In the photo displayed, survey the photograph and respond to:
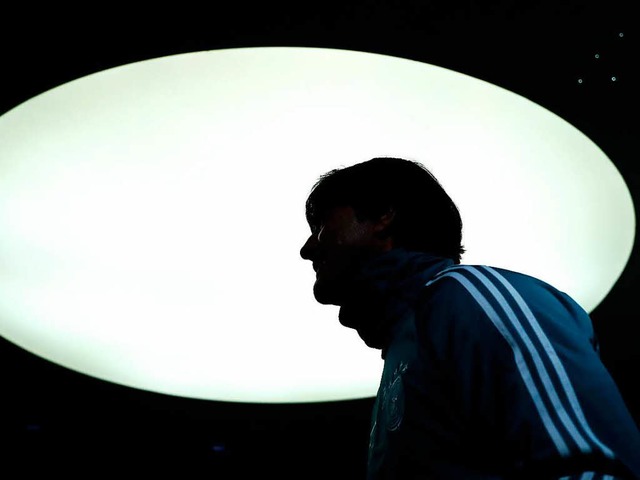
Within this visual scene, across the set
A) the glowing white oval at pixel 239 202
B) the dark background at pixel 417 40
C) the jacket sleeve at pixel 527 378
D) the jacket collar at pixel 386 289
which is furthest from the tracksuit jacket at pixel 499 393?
the glowing white oval at pixel 239 202

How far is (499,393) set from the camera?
1.00 meters

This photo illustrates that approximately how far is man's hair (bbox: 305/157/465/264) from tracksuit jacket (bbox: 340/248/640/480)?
1.61 ft

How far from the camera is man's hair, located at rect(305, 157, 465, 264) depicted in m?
1.75

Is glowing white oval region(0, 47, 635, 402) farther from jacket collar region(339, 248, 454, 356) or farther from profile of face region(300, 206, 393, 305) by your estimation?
jacket collar region(339, 248, 454, 356)

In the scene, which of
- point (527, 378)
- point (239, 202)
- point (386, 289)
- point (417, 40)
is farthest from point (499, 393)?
point (239, 202)

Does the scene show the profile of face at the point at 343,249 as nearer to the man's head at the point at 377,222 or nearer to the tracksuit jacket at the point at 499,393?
the man's head at the point at 377,222

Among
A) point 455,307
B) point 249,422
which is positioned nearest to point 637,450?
point 455,307

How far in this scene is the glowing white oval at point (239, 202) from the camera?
2896mm

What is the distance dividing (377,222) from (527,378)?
2.86ft

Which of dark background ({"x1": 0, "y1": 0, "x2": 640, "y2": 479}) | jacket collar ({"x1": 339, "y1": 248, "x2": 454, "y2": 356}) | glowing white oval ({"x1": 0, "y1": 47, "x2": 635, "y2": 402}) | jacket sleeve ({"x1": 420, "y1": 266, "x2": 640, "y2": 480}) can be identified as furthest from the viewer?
glowing white oval ({"x1": 0, "y1": 47, "x2": 635, "y2": 402})

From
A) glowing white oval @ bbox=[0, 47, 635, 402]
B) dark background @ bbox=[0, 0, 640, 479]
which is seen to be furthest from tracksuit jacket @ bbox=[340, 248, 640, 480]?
glowing white oval @ bbox=[0, 47, 635, 402]

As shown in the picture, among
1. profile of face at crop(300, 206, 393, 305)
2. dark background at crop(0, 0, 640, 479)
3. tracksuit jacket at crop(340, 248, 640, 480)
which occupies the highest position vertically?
dark background at crop(0, 0, 640, 479)

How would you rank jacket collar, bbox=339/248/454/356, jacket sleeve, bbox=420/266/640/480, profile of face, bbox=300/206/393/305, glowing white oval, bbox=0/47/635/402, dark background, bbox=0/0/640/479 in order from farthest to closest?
glowing white oval, bbox=0/47/635/402
dark background, bbox=0/0/640/479
profile of face, bbox=300/206/393/305
jacket collar, bbox=339/248/454/356
jacket sleeve, bbox=420/266/640/480

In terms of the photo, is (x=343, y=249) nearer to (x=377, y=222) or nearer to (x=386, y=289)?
(x=377, y=222)
